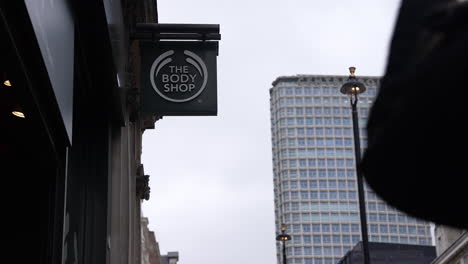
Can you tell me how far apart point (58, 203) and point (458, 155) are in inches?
247

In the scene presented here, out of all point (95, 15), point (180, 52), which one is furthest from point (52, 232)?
point (180, 52)

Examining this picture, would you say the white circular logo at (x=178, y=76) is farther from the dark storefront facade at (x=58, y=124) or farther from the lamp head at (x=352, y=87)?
the lamp head at (x=352, y=87)

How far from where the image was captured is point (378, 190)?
7.07 ft

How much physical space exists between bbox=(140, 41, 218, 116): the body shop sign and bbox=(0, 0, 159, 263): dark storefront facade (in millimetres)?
794

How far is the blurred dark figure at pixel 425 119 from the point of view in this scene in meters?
1.94

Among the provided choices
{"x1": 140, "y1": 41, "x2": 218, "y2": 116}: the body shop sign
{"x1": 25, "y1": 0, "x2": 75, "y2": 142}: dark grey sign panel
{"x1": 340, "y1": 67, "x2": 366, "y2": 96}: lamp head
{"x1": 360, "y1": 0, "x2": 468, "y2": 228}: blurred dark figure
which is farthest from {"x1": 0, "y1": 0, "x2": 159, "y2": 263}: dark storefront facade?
{"x1": 340, "y1": 67, "x2": 366, "y2": 96}: lamp head

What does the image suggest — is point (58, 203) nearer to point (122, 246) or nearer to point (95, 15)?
point (95, 15)

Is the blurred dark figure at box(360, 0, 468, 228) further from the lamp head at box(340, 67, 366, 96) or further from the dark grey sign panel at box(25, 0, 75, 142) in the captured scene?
the lamp head at box(340, 67, 366, 96)

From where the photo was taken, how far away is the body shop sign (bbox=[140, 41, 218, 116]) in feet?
45.2

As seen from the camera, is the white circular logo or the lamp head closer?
the white circular logo

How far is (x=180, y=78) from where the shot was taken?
13.8 metres

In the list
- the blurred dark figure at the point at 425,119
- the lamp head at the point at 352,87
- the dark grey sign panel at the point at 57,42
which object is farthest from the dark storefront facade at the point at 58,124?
the lamp head at the point at 352,87

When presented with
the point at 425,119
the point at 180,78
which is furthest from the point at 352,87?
the point at 425,119

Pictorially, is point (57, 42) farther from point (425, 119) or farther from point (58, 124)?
point (425, 119)
